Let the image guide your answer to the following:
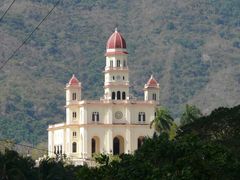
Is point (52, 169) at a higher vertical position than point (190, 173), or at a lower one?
higher

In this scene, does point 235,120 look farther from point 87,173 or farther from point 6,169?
point 87,173

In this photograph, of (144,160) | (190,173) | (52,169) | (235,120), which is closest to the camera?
(190,173)

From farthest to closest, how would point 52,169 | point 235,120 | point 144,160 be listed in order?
1. point 52,169
2. point 235,120
3. point 144,160

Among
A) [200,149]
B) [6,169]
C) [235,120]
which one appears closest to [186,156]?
[200,149]

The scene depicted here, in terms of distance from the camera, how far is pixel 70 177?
142 m

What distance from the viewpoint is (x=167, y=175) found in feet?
304

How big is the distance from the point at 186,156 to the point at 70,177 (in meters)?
46.0

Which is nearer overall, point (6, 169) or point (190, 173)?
point (190, 173)

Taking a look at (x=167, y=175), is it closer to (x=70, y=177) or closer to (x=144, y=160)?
(x=144, y=160)

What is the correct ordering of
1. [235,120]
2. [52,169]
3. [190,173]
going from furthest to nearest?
[52,169]
[235,120]
[190,173]

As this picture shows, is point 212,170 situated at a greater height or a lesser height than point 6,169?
lesser

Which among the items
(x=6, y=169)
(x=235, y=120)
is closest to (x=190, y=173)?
(x=235, y=120)

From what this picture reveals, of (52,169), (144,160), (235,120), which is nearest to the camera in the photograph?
(144,160)

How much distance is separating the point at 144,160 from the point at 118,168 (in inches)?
86.1
